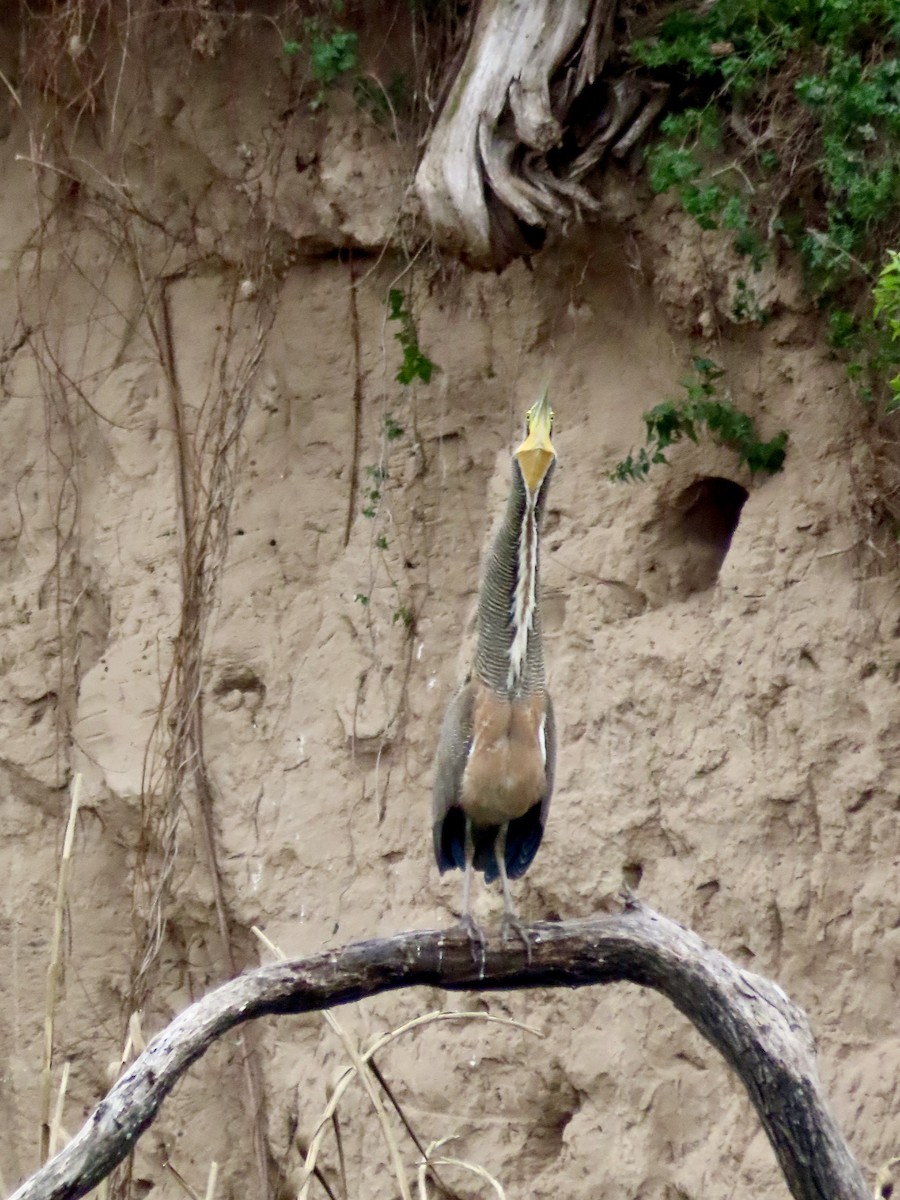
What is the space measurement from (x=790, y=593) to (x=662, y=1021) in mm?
1370

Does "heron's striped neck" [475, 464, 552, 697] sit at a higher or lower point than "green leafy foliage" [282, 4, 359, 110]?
lower

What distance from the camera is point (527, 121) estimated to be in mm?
5109

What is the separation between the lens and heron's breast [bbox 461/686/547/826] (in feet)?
12.6

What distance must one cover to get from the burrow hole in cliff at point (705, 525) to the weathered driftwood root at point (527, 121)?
101cm

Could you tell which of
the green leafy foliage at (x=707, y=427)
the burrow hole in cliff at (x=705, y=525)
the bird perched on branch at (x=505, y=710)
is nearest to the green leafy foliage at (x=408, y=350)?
the green leafy foliage at (x=707, y=427)

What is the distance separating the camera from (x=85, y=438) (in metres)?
6.35

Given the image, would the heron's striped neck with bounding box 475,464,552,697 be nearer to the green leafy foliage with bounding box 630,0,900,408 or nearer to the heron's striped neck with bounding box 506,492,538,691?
the heron's striped neck with bounding box 506,492,538,691

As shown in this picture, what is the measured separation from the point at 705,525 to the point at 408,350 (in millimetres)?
1248

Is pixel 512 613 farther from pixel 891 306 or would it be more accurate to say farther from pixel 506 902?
pixel 891 306

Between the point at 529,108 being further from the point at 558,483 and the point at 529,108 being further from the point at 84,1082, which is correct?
the point at 84,1082

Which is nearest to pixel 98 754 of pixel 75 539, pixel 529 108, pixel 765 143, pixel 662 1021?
pixel 75 539

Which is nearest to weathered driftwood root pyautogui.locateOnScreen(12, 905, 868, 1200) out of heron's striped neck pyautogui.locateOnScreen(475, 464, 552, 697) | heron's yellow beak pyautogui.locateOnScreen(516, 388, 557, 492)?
heron's striped neck pyautogui.locateOnScreen(475, 464, 552, 697)

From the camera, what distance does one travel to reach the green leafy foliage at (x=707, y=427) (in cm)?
500

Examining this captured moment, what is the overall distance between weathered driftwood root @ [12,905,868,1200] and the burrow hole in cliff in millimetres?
2067
